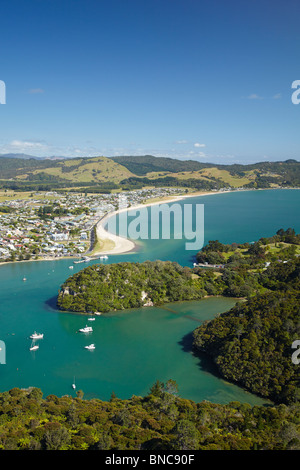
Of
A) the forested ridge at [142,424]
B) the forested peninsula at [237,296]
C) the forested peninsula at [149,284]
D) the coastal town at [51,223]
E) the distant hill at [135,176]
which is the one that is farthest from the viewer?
the distant hill at [135,176]

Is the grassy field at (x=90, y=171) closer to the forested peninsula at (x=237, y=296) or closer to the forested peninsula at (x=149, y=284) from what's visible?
→ the forested peninsula at (x=237, y=296)

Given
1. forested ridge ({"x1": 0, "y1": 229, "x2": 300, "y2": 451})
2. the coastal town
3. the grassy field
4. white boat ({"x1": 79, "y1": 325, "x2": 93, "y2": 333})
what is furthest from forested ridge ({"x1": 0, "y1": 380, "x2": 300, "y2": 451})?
the grassy field

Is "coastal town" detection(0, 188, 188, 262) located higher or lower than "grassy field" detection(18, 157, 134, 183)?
lower

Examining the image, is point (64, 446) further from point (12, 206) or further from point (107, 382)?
point (12, 206)

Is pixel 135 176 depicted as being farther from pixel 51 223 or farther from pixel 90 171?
pixel 51 223

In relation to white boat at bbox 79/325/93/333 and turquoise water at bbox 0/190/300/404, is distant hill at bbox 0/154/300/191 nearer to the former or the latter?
turquoise water at bbox 0/190/300/404

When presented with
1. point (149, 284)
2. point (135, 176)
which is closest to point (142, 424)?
point (149, 284)

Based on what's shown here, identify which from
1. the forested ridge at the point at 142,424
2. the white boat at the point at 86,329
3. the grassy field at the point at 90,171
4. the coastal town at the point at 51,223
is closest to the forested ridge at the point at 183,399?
the forested ridge at the point at 142,424
